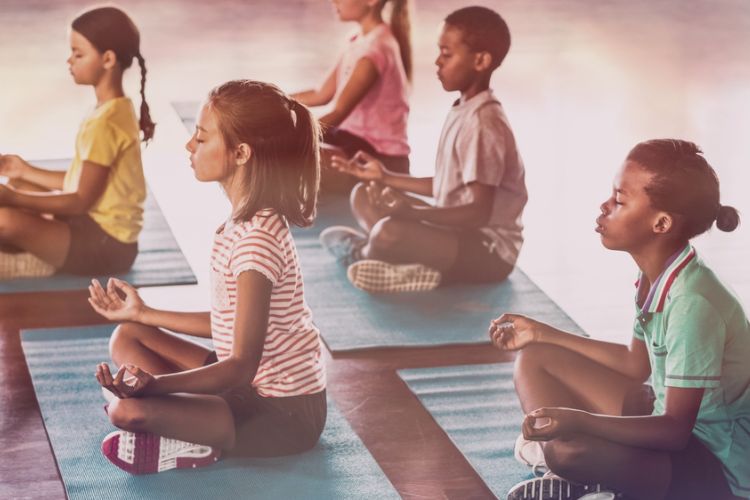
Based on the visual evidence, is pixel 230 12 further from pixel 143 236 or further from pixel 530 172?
pixel 143 236

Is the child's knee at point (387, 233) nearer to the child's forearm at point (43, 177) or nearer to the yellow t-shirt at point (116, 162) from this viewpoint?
the yellow t-shirt at point (116, 162)

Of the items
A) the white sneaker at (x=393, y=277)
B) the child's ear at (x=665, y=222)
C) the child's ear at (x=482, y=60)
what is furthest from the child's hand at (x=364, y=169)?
the child's ear at (x=665, y=222)

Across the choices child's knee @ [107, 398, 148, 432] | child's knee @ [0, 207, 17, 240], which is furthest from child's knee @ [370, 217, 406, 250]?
child's knee @ [107, 398, 148, 432]

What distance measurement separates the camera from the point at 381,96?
4.17 metres

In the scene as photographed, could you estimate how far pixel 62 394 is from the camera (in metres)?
2.83

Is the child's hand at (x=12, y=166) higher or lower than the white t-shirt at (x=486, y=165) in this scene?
lower

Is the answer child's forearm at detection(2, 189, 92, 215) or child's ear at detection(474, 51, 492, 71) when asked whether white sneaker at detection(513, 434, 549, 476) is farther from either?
child's forearm at detection(2, 189, 92, 215)

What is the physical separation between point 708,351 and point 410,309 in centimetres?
131

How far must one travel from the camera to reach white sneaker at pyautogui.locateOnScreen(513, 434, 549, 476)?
8.16 ft

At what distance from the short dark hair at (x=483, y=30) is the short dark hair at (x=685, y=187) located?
4.09 feet

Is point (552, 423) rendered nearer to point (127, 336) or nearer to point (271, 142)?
point (271, 142)

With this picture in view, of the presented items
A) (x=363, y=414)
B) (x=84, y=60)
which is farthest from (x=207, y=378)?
(x=84, y=60)

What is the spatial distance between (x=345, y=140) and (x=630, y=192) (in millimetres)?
2007

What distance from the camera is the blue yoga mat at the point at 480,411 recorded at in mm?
2549
